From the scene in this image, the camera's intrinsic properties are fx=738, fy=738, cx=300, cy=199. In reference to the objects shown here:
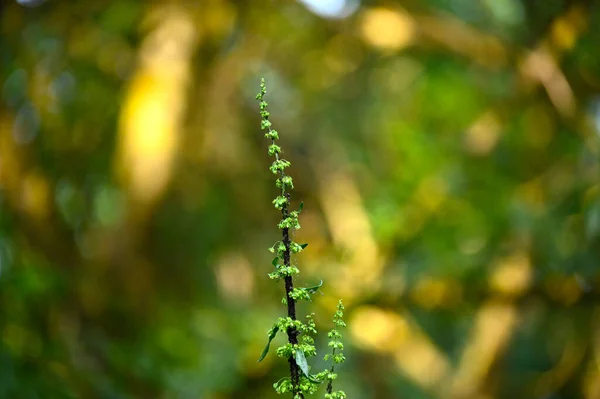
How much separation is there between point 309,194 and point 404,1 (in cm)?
92

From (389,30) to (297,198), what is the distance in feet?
3.48

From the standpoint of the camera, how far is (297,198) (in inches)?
125

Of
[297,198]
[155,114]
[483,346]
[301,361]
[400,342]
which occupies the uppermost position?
[297,198]

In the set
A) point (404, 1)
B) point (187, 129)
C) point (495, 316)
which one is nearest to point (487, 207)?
point (495, 316)

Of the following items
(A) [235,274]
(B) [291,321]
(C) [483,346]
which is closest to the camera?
(B) [291,321]

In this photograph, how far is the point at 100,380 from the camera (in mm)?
1794

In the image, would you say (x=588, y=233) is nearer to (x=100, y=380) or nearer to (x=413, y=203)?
(x=413, y=203)

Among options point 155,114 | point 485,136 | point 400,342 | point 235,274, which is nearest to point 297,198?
point 235,274

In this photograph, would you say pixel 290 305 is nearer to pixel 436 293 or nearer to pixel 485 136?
pixel 436 293

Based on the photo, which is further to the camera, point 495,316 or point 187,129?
point 187,129

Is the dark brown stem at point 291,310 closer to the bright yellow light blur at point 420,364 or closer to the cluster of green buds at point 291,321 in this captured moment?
the cluster of green buds at point 291,321

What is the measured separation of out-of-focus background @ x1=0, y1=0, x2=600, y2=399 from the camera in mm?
1988

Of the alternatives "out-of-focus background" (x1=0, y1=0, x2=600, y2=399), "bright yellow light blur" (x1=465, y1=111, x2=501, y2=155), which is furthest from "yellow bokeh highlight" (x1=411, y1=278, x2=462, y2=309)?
"bright yellow light blur" (x1=465, y1=111, x2=501, y2=155)

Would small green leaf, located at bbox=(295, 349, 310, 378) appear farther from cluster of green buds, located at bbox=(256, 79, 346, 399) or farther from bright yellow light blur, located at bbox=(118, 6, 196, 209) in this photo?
bright yellow light blur, located at bbox=(118, 6, 196, 209)
